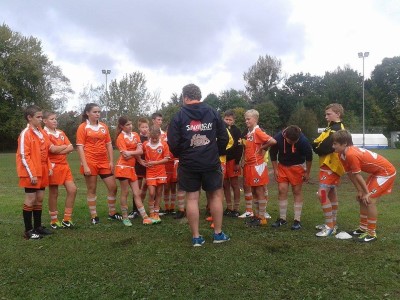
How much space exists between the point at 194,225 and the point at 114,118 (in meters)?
37.3

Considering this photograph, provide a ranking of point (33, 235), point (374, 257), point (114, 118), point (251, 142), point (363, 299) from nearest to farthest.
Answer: point (363, 299) < point (374, 257) < point (33, 235) < point (251, 142) < point (114, 118)

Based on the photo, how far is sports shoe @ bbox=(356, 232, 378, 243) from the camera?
5777 millimetres

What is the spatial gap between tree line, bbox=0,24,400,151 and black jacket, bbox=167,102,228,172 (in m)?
34.9

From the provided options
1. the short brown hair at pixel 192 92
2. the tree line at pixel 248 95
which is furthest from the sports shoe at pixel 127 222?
the tree line at pixel 248 95

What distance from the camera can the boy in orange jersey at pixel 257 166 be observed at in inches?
280

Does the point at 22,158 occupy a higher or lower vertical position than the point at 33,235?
higher

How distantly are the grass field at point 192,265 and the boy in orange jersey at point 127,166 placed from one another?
476 mm

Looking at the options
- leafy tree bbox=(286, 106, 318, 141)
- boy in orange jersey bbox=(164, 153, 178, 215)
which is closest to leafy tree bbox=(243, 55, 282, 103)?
leafy tree bbox=(286, 106, 318, 141)

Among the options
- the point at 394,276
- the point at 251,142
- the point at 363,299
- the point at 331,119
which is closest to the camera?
the point at 363,299

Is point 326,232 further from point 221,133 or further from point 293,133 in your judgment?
point 221,133

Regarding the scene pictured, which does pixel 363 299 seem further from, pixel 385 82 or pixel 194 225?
pixel 385 82

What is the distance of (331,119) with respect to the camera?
665 centimetres

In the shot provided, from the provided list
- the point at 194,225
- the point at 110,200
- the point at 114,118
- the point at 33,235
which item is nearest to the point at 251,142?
the point at 194,225

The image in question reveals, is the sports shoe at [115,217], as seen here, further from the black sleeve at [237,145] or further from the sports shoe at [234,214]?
the black sleeve at [237,145]
